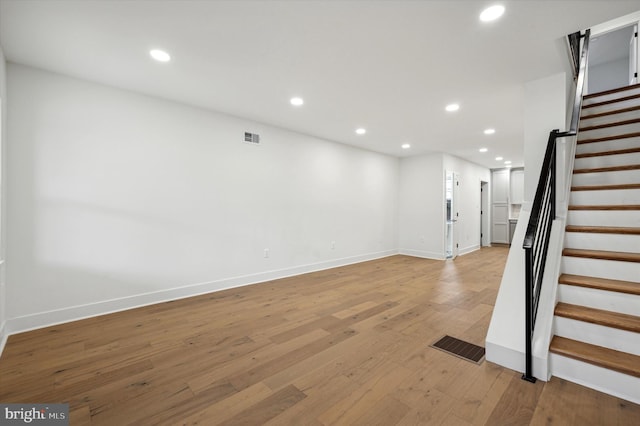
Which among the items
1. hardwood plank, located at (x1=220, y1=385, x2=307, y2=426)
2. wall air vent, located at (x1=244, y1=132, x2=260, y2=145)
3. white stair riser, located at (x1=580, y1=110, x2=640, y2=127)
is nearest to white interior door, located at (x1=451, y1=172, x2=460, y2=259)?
white stair riser, located at (x1=580, y1=110, x2=640, y2=127)

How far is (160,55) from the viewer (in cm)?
256

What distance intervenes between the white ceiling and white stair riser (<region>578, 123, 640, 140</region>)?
90 centimetres

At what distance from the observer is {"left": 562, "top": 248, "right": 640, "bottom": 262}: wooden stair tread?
207 centimetres

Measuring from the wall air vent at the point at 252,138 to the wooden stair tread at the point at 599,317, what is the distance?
4232mm

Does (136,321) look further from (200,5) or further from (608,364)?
(608,364)

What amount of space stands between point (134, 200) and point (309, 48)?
2733 millimetres

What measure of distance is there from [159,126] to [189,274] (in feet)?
6.70

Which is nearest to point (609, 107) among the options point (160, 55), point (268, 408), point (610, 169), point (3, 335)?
point (610, 169)

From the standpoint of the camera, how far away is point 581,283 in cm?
210

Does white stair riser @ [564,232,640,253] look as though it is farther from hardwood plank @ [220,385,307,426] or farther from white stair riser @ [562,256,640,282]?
hardwood plank @ [220,385,307,426]

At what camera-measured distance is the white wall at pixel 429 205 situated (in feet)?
21.7

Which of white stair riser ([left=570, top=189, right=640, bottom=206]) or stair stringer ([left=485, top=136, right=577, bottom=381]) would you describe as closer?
stair stringer ([left=485, top=136, right=577, bottom=381])

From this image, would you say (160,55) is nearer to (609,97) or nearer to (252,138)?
(252,138)

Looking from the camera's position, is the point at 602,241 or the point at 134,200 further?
the point at 134,200
